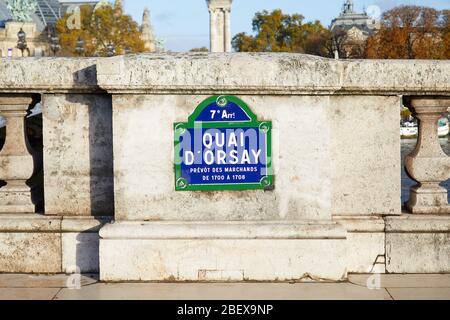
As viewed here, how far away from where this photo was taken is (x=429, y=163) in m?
5.07

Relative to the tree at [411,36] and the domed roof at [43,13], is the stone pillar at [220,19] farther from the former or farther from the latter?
the domed roof at [43,13]

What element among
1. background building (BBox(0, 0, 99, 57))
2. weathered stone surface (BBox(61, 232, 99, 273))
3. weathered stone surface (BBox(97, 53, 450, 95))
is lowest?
weathered stone surface (BBox(61, 232, 99, 273))

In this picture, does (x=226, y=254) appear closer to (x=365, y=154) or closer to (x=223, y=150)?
(x=223, y=150)

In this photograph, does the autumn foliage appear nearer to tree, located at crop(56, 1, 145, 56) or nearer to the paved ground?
tree, located at crop(56, 1, 145, 56)

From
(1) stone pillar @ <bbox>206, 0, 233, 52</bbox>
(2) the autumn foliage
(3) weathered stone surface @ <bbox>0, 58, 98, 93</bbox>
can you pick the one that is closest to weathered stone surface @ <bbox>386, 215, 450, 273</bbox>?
(3) weathered stone surface @ <bbox>0, 58, 98, 93</bbox>

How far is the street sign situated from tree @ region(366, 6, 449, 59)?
54.8m

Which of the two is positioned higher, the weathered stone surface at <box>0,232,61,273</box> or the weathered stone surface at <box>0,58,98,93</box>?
the weathered stone surface at <box>0,58,98,93</box>

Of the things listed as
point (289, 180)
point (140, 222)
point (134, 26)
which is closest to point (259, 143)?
point (289, 180)

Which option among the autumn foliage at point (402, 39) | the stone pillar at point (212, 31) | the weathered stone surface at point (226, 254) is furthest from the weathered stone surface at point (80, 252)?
the stone pillar at point (212, 31)

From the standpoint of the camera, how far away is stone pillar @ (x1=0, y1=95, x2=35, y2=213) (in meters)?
5.09

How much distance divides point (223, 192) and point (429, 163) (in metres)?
1.41

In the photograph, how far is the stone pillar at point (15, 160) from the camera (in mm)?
5094

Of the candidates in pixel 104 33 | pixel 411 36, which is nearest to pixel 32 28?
pixel 104 33

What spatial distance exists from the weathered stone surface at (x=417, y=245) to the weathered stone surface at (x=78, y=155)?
1.85m
